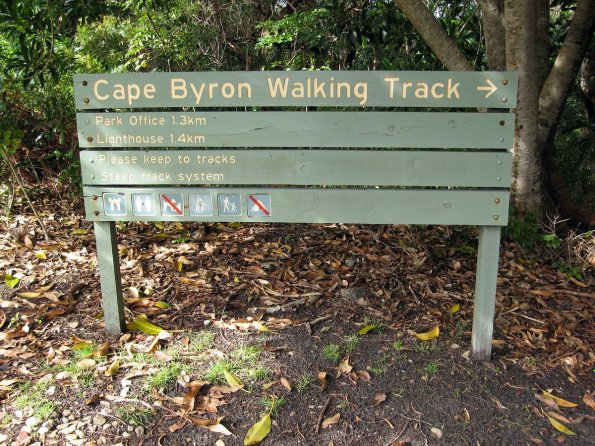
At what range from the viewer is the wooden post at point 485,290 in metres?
2.62

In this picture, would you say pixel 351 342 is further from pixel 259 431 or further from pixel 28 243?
pixel 28 243

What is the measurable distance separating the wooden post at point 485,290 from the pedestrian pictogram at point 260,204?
1.07 m

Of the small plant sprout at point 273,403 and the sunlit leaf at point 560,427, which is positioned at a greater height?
the small plant sprout at point 273,403

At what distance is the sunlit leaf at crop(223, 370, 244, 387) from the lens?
258 centimetres

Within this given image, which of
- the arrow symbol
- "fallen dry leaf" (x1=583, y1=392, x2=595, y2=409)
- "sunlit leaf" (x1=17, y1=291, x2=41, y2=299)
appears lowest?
"fallen dry leaf" (x1=583, y1=392, x2=595, y2=409)

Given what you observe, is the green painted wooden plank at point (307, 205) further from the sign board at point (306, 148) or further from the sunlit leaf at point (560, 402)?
the sunlit leaf at point (560, 402)

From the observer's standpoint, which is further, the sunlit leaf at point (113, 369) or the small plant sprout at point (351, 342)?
the small plant sprout at point (351, 342)

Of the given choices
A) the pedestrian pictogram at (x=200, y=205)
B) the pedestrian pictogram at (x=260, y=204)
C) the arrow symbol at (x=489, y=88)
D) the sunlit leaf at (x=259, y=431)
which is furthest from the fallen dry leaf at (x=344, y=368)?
the arrow symbol at (x=489, y=88)

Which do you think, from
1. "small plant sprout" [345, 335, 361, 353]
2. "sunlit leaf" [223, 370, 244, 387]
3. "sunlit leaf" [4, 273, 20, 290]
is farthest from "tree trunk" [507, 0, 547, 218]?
"sunlit leaf" [4, 273, 20, 290]

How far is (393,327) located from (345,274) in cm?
70

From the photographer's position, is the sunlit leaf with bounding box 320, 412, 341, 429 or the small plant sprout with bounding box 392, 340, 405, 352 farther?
the small plant sprout with bounding box 392, 340, 405, 352

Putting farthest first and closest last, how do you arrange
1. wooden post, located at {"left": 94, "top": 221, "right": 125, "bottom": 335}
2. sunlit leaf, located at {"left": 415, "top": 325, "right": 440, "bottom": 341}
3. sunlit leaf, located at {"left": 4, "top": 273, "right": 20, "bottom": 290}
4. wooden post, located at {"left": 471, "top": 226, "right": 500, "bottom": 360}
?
sunlit leaf, located at {"left": 4, "top": 273, "right": 20, "bottom": 290} < sunlit leaf, located at {"left": 415, "top": 325, "right": 440, "bottom": 341} < wooden post, located at {"left": 94, "top": 221, "right": 125, "bottom": 335} < wooden post, located at {"left": 471, "top": 226, "right": 500, "bottom": 360}

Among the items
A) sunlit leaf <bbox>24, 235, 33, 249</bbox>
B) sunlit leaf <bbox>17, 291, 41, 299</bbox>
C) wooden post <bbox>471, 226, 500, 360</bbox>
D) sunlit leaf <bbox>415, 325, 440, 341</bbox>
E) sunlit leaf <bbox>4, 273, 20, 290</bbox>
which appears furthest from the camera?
sunlit leaf <bbox>24, 235, 33, 249</bbox>

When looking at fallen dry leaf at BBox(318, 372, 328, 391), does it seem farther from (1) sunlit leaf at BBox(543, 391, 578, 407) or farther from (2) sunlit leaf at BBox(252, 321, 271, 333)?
(1) sunlit leaf at BBox(543, 391, 578, 407)
